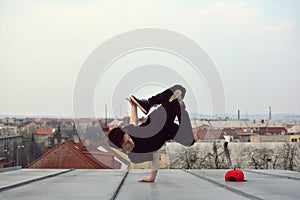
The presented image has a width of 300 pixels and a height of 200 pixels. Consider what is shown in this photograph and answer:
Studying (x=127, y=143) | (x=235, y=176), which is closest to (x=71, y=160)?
(x=235, y=176)

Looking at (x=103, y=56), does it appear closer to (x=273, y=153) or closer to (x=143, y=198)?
(x=143, y=198)

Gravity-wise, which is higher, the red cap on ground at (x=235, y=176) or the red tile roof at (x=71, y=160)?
the red cap on ground at (x=235, y=176)

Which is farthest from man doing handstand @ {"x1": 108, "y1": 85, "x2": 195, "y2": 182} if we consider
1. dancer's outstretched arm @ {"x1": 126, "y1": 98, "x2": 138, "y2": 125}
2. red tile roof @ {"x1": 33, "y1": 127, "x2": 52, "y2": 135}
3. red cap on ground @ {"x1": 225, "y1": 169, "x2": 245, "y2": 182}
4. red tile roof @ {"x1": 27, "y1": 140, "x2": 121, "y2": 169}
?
red tile roof @ {"x1": 33, "y1": 127, "x2": 52, "y2": 135}

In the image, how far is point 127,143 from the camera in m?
7.78

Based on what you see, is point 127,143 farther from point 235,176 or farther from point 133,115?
point 235,176

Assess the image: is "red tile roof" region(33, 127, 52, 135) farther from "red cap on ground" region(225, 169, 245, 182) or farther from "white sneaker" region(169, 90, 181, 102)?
"white sneaker" region(169, 90, 181, 102)

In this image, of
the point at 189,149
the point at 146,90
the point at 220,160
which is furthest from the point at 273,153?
the point at 146,90

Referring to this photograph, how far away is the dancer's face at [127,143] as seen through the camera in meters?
7.68

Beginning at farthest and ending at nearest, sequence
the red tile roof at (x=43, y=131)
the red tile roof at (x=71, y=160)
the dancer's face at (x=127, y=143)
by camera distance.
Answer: the red tile roof at (x=43, y=131), the red tile roof at (x=71, y=160), the dancer's face at (x=127, y=143)

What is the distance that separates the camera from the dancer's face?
25.2 ft

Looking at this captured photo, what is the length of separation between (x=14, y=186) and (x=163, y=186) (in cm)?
241

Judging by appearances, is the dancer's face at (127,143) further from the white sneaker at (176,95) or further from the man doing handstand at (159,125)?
the white sneaker at (176,95)

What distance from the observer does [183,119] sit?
8320 mm

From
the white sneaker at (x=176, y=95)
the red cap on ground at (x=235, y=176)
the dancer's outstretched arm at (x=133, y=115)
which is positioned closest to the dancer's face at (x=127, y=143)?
the dancer's outstretched arm at (x=133, y=115)
